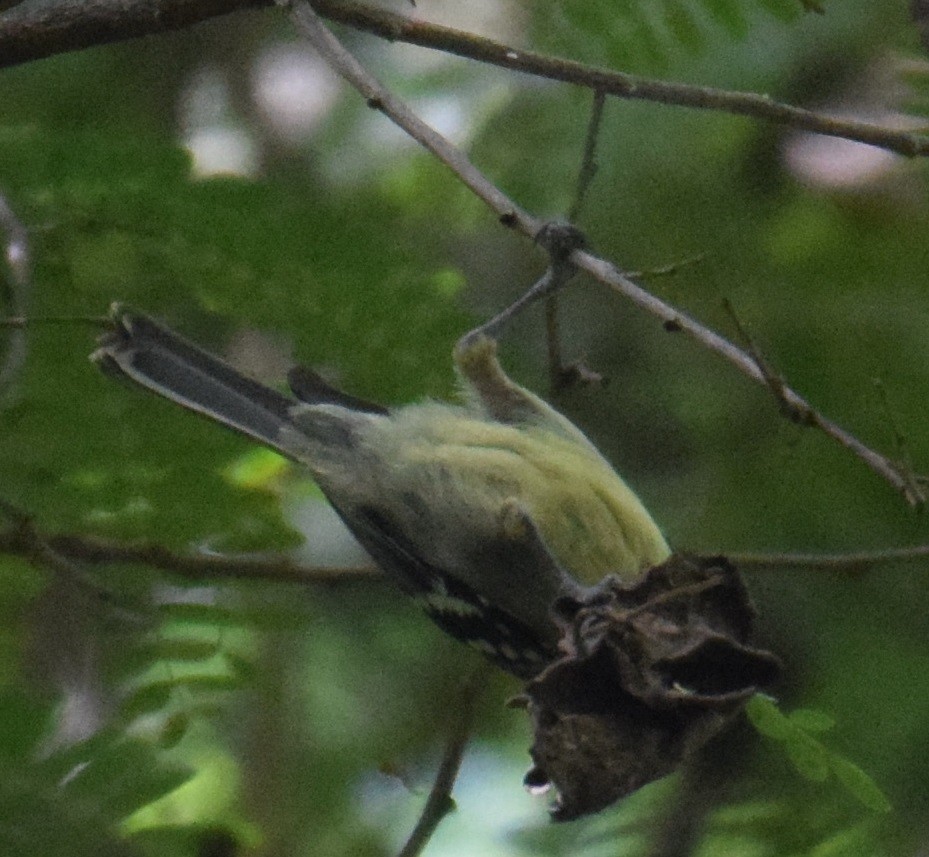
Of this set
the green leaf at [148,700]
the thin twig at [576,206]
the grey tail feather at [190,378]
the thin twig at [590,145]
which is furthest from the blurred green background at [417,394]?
the thin twig at [590,145]

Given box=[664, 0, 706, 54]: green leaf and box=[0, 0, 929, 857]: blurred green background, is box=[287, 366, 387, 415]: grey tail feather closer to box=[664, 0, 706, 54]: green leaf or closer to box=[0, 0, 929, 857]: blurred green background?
box=[0, 0, 929, 857]: blurred green background

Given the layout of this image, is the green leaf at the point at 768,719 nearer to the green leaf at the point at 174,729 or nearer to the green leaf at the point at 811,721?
the green leaf at the point at 811,721

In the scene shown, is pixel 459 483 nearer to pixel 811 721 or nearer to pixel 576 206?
pixel 576 206

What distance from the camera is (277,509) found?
3656mm

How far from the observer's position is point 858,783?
2.68 meters

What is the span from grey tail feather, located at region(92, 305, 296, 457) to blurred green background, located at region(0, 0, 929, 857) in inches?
4.6

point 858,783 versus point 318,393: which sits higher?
point 318,393

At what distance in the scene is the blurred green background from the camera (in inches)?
134

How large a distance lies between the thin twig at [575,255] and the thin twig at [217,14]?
8.2 inches

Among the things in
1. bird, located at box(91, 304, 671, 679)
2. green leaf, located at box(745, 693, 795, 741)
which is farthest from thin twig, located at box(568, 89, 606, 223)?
green leaf, located at box(745, 693, 795, 741)

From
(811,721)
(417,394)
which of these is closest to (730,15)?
(417,394)

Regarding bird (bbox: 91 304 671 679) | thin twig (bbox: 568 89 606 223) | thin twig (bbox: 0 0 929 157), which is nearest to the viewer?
thin twig (bbox: 0 0 929 157)

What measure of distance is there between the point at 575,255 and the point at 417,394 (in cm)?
120

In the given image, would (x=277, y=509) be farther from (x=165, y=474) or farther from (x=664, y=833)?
(x=664, y=833)
